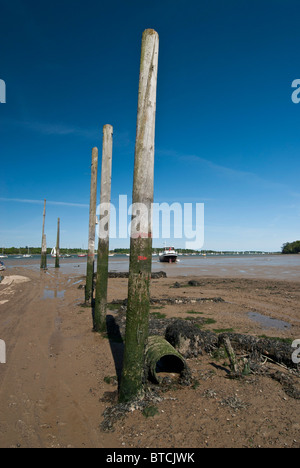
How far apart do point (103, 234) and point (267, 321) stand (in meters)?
5.93

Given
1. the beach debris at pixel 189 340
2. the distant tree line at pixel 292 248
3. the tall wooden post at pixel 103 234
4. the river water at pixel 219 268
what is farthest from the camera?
the distant tree line at pixel 292 248

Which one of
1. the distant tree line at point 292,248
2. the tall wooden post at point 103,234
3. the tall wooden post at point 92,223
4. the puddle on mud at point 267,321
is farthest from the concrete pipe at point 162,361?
the distant tree line at point 292,248

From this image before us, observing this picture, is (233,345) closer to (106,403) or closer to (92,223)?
(106,403)

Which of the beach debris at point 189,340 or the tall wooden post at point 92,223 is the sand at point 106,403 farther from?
the tall wooden post at point 92,223

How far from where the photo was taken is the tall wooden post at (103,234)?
7.60 metres

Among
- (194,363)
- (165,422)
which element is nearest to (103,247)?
(194,363)

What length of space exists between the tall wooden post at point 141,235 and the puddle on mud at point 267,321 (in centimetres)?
564

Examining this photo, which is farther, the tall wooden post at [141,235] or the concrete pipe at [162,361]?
the concrete pipe at [162,361]

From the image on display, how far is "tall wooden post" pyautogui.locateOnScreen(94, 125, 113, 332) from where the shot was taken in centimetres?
760

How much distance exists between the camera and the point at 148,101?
393 cm

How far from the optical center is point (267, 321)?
28.7 feet

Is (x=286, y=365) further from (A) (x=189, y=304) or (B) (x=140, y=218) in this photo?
(A) (x=189, y=304)

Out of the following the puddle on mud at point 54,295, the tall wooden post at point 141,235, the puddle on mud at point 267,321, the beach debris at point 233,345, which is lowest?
the puddle on mud at point 54,295
